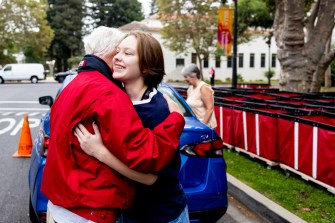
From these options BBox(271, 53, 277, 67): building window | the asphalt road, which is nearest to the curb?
the asphalt road

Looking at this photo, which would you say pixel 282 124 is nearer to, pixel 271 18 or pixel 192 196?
pixel 192 196

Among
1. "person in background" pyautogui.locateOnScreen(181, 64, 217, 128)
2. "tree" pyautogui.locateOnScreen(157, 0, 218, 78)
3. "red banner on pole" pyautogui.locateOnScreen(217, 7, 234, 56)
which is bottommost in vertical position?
"person in background" pyautogui.locateOnScreen(181, 64, 217, 128)

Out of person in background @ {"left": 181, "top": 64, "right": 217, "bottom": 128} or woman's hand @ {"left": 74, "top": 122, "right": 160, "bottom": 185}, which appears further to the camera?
person in background @ {"left": 181, "top": 64, "right": 217, "bottom": 128}

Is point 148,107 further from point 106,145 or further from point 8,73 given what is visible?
point 8,73

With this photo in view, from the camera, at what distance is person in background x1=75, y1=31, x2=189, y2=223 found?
197 centimetres

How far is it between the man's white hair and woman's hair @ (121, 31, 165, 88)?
0.38ft

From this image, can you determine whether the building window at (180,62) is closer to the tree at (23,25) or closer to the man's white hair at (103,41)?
the tree at (23,25)

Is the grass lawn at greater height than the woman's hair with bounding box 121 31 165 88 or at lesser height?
lesser

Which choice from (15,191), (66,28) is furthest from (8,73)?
(15,191)

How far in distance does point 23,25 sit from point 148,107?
54.5 meters

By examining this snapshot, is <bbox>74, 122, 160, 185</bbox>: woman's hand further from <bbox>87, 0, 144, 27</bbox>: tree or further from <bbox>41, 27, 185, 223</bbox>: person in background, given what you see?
<bbox>87, 0, 144, 27</bbox>: tree

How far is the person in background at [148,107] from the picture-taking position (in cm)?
197

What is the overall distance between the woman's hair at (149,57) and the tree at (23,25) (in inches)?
2054

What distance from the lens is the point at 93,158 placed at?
5.99 feet
